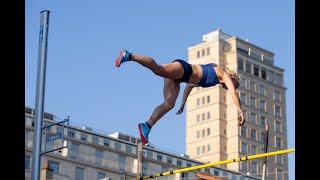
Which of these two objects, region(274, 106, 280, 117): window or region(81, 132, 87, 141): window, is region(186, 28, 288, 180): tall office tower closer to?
region(274, 106, 280, 117): window

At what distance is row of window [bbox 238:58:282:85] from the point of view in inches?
4924

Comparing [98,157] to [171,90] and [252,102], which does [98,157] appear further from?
[171,90]

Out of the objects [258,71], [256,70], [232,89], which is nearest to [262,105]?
[258,71]

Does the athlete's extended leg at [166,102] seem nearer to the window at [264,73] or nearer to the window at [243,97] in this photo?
the window at [264,73]

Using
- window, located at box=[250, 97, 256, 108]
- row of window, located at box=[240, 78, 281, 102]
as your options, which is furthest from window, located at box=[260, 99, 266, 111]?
window, located at box=[250, 97, 256, 108]

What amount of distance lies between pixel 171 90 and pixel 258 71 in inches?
4901

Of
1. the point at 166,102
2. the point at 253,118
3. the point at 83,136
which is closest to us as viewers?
the point at 166,102

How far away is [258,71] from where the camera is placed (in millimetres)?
132000

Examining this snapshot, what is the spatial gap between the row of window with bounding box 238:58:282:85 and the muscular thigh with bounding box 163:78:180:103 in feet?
372

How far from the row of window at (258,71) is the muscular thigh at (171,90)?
4467 inches

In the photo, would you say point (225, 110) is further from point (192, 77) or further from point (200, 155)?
point (192, 77)
